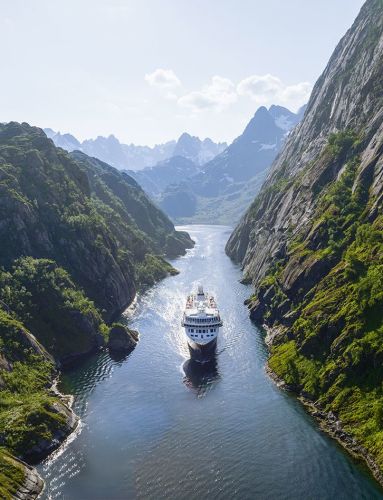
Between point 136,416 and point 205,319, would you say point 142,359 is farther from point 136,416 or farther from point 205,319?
point 136,416

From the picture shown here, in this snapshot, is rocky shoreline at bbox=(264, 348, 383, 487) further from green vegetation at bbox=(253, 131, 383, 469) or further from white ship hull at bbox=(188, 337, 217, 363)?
white ship hull at bbox=(188, 337, 217, 363)

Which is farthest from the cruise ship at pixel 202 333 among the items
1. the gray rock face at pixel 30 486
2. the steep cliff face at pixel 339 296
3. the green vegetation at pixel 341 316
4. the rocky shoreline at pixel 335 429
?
the gray rock face at pixel 30 486

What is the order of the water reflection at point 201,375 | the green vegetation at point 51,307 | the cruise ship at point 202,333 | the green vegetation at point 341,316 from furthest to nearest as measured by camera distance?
the green vegetation at point 51,307
the cruise ship at point 202,333
the water reflection at point 201,375
the green vegetation at point 341,316

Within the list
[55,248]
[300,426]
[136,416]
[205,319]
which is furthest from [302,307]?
[55,248]

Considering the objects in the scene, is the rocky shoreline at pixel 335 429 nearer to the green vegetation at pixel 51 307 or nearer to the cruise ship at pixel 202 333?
the cruise ship at pixel 202 333

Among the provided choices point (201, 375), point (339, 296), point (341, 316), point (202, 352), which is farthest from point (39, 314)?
point (341, 316)

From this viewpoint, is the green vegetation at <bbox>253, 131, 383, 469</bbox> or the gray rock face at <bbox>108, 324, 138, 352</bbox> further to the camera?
the gray rock face at <bbox>108, 324, 138, 352</bbox>

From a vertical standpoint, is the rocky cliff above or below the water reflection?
above

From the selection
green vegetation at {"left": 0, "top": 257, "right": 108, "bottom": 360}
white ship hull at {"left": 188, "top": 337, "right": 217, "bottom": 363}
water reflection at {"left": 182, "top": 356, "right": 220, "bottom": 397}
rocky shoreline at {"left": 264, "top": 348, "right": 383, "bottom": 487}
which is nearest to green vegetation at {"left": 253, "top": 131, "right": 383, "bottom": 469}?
rocky shoreline at {"left": 264, "top": 348, "right": 383, "bottom": 487}

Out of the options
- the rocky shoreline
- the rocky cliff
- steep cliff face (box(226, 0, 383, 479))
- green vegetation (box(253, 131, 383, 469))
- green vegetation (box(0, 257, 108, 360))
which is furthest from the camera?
green vegetation (box(0, 257, 108, 360))
